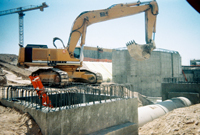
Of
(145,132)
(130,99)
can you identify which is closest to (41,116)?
(130,99)

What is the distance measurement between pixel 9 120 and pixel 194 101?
11.3 meters

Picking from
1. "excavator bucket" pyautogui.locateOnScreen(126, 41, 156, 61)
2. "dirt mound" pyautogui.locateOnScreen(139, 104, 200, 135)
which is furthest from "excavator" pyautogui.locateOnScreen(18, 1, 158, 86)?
"dirt mound" pyautogui.locateOnScreen(139, 104, 200, 135)

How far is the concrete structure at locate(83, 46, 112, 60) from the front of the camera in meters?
37.9

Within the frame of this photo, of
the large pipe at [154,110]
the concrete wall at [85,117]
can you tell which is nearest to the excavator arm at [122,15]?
the large pipe at [154,110]

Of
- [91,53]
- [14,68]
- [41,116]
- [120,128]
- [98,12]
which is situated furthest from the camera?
[91,53]

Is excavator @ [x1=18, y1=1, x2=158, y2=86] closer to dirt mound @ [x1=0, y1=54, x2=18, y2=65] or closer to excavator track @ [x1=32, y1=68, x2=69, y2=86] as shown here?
excavator track @ [x1=32, y1=68, x2=69, y2=86]

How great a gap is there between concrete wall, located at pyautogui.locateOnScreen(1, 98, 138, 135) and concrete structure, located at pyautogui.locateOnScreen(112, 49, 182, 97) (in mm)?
14541

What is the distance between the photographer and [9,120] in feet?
14.2

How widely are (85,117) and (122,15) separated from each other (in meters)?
9.05

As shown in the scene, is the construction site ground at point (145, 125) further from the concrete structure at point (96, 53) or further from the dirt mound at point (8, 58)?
the concrete structure at point (96, 53)

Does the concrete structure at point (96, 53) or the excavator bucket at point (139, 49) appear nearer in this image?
the excavator bucket at point (139, 49)

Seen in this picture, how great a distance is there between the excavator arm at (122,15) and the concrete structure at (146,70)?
9533 millimetres

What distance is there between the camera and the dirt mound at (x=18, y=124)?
385 centimetres

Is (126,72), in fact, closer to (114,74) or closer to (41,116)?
(114,74)
